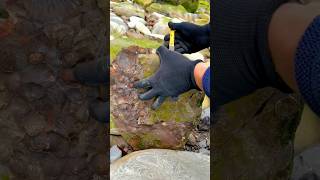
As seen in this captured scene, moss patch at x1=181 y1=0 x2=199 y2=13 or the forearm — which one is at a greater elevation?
the forearm

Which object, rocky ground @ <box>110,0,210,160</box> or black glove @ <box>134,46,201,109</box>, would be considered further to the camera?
rocky ground @ <box>110,0,210,160</box>

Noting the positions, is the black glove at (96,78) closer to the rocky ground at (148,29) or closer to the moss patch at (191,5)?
the rocky ground at (148,29)

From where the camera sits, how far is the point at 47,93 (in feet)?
2.59

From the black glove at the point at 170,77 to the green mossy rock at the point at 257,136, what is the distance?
0.37 meters

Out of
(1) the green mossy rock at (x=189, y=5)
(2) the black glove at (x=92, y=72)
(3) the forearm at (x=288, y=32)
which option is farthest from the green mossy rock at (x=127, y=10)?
(3) the forearm at (x=288, y=32)

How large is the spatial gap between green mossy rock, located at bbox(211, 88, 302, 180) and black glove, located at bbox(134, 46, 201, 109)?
367mm

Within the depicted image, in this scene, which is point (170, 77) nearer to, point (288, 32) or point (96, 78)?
point (96, 78)

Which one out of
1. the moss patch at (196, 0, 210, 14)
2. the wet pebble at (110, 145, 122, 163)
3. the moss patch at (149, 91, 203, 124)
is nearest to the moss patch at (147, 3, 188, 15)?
the moss patch at (196, 0, 210, 14)

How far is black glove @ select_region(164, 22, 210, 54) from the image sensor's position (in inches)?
47.5

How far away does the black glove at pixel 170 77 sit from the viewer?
47.8 inches

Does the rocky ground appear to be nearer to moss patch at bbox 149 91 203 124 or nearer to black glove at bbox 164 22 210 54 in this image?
moss patch at bbox 149 91 203 124

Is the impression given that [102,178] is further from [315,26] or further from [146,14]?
[146,14]

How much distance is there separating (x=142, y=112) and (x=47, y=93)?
1.89 feet

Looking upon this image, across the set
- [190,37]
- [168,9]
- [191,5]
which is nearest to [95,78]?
[190,37]
